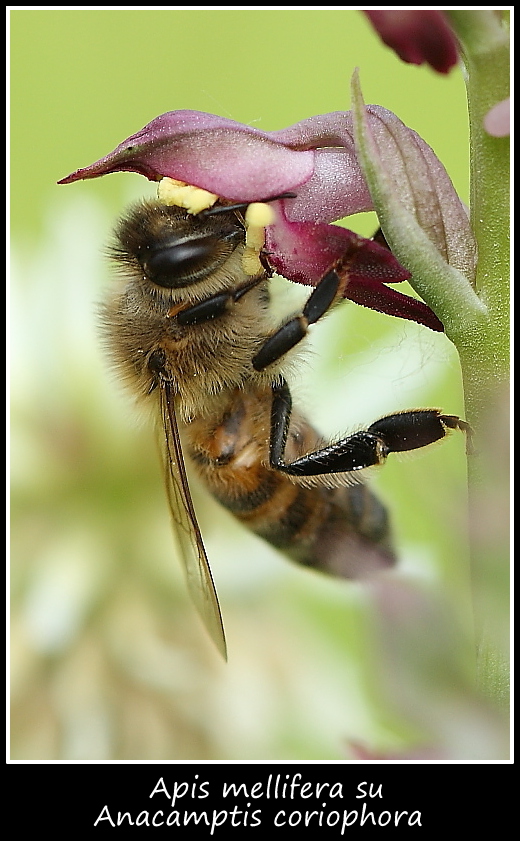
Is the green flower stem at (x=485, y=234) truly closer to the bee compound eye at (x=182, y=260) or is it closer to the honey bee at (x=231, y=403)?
the honey bee at (x=231, y=403)

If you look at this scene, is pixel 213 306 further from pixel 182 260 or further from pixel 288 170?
pixel 288 170

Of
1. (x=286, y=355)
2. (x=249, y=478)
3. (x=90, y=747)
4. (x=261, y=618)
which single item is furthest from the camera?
(x=261, y=618)

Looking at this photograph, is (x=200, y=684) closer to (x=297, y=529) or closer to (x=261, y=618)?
(x=261, y=618)

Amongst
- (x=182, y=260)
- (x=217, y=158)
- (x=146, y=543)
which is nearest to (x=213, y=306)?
(x=182, y=260)

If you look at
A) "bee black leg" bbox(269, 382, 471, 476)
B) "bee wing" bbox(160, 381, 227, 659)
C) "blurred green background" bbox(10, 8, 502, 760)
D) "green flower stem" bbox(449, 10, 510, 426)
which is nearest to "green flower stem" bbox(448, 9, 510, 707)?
"green flower stem" bbox(449, 10, 510, 426)

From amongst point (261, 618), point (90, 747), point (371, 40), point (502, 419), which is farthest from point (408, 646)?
point (371, 40)
